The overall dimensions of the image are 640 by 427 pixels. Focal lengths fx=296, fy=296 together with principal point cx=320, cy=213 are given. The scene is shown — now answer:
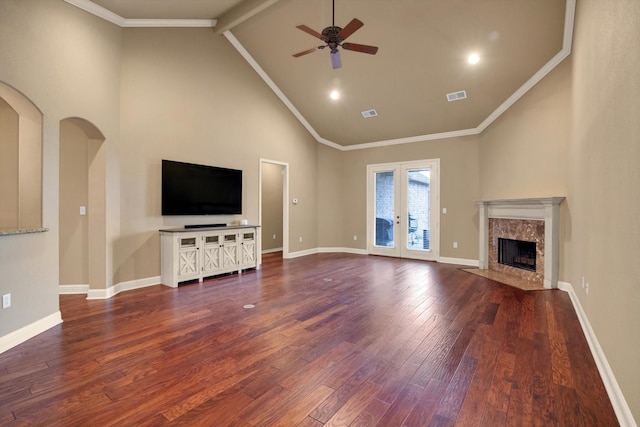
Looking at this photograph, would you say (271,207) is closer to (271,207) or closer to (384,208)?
(271,207)

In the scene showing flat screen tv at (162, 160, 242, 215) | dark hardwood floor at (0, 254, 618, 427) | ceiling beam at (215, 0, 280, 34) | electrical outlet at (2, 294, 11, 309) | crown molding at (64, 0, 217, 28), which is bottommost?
dark hardwood floor at (0, 254, 618, 427)

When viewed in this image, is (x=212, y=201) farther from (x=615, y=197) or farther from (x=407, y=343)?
(x=615, y=197)

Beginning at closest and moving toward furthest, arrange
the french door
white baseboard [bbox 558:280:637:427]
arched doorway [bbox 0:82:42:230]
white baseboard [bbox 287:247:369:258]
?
white baseboard [bbox 558:280:637:427] → arched doorway [bbox 0:82:42:230] → the french door → white baseboard [bbox 287:247:369:258]

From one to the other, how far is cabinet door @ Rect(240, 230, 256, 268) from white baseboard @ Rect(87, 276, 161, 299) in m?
1.47

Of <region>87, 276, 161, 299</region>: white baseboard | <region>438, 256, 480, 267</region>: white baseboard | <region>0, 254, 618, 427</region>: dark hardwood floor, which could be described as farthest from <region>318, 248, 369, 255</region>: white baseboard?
<region>87, 276, 161, 299</region>: white baseboard

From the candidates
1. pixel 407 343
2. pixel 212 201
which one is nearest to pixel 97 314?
pixel 212 201

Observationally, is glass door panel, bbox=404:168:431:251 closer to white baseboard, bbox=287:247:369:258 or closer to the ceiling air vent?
white baseboard, bbox=287:247:369:258

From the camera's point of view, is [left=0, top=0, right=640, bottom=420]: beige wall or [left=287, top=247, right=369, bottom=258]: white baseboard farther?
[left=287, top=247, right=369, bottom=258]: white baseboard

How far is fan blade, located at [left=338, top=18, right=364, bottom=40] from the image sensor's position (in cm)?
322

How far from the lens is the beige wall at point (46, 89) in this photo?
265cm

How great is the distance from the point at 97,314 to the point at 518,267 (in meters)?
6.25

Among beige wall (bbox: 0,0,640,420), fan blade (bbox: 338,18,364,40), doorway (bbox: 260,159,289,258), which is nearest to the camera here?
beige wall (bbox: 0,0,640,420)

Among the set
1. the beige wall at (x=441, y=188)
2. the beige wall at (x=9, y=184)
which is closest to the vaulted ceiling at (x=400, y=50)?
the beige wall at (x=441, y=188)

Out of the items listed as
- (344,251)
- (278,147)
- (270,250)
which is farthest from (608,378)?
(270,250)
